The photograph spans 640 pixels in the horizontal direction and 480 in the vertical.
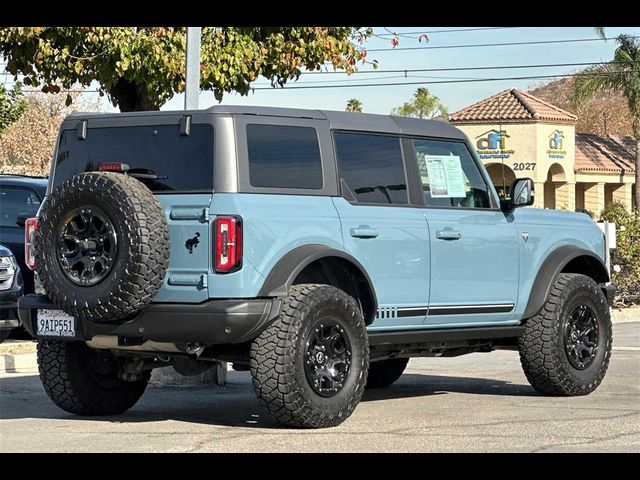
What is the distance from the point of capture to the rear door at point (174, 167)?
8.66m

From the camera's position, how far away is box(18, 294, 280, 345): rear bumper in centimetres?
849

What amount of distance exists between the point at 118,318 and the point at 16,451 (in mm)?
1172

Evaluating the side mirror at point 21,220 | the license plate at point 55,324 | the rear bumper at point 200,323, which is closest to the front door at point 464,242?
the rear bumper at point 200,323

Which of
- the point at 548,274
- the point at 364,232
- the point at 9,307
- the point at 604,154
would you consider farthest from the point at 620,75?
the point at 364,232

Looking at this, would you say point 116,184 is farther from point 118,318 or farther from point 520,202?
point 520,202

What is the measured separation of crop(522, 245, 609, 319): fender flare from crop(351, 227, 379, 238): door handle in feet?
6.26

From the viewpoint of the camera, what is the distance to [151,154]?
913 cm

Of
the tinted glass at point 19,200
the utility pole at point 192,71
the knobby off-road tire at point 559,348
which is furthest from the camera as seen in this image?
the tinted glass at point 19,200

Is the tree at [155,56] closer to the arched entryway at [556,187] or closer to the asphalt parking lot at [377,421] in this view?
the asphalt parking lot at [377,421]

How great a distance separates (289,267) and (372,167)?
4.48ft

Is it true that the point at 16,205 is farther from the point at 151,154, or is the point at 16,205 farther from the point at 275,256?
the point at 275,256

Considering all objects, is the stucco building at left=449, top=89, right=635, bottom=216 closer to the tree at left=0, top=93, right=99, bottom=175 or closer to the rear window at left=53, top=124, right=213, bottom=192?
the tree at left=0, top=93, right=99, bottom=175

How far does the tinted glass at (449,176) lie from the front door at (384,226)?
10.6 inches
